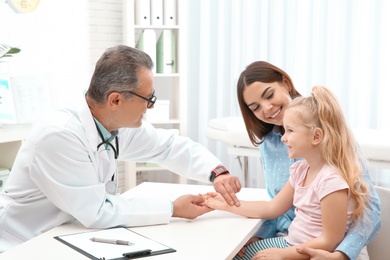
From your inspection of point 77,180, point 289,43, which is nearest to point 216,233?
point 77,180

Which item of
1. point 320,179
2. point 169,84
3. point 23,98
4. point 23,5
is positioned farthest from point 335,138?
point 169,84

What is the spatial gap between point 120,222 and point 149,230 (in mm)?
95

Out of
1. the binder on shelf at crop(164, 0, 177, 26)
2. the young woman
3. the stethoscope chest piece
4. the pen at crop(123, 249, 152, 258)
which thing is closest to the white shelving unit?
the binder on shelf at crop(164, 0, 177, 26)

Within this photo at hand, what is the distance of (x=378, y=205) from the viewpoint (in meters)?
1.99

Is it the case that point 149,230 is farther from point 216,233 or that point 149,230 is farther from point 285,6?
point 285,6

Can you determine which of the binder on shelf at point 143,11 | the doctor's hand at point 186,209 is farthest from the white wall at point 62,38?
the doctor's hand at point 186,209

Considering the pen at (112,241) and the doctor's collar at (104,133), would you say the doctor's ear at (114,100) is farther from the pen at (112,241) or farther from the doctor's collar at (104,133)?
the pen at (112,241)

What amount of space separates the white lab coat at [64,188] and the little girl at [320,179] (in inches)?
16.1

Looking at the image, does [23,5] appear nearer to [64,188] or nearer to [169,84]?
[169,84]

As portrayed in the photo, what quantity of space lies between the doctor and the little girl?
0.80 feet

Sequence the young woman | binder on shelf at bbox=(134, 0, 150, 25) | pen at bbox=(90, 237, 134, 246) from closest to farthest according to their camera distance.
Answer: pen at bbox=(90, 237, 134, 246)
the young woman
binder on shelf at bbox=(134, 0, 150, 25)

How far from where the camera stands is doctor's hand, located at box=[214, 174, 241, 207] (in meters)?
2.10

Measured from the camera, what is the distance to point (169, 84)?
16.8 feet

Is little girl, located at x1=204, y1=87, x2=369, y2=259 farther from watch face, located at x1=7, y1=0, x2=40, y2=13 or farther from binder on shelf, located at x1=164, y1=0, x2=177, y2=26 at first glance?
binder on shelf, located at x1=164, y1=0, x2=177, y2=26
